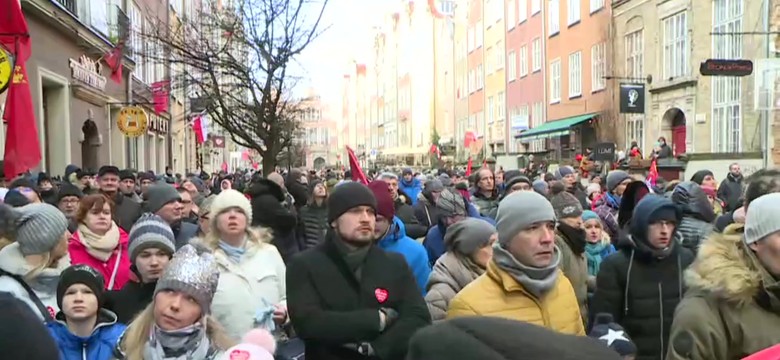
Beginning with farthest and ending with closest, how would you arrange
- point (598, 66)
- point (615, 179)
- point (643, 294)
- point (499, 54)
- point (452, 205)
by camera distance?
point (499, 54)
point (598, 66)
point (615, 179)
point (452, 205)
point (643, 294)

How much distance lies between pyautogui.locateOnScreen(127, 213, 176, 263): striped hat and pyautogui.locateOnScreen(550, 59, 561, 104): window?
36247 millimetres

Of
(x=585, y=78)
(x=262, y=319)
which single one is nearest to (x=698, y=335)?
(x=262, y=319)

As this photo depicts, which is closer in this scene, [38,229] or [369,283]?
[369,283]

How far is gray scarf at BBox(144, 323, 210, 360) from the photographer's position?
322 centimetres

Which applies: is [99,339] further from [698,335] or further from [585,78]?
[585,78]

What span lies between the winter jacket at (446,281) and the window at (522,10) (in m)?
41.9

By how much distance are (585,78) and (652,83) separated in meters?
6.67

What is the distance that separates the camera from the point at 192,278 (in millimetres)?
3379

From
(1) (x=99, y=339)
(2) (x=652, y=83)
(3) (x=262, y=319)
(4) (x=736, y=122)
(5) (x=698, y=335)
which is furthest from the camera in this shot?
(2) (x=652, y=83)

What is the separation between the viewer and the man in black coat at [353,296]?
3865 millimetres

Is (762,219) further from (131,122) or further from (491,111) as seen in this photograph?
(491,111)

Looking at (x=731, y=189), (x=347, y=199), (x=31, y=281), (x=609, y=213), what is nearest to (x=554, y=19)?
(x=731, y=189)

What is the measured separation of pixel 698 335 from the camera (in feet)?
9.53

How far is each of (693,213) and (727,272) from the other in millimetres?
3827
